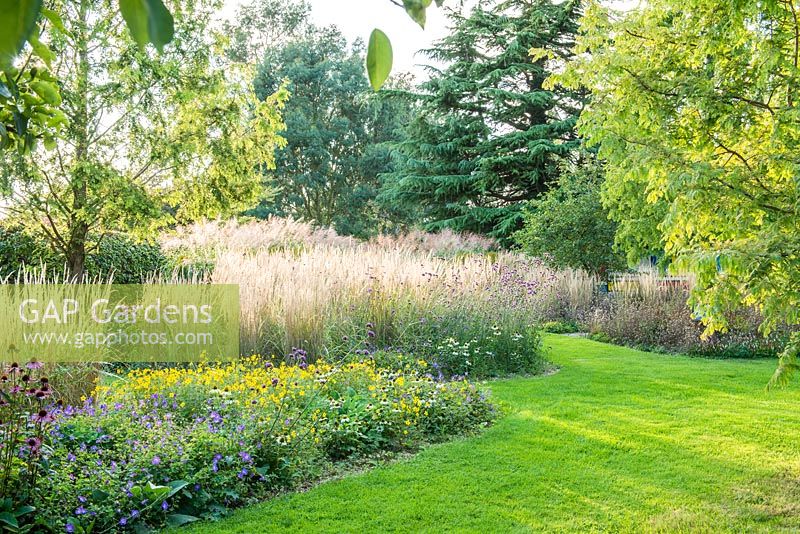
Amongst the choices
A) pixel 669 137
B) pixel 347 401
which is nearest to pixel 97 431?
pixel 347 401

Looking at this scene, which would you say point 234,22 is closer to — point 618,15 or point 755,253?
point 618,15

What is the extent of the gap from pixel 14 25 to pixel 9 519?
2937 millimetres

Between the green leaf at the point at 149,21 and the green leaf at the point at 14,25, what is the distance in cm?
6

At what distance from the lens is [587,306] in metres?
12.9

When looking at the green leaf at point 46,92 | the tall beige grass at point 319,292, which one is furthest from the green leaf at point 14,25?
the tall beige grass at point 319,292

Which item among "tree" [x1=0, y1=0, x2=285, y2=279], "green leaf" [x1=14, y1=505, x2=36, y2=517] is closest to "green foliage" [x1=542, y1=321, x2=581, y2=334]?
"tree" [x1=0, y1=0, x2=285, y2=279]

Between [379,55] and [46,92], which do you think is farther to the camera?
[46,92]

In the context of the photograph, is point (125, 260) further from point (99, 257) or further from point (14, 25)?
point (14, 25)

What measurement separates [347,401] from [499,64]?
19.5m

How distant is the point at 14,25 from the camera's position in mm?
376

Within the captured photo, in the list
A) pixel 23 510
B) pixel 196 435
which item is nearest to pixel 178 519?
pixel 196 435

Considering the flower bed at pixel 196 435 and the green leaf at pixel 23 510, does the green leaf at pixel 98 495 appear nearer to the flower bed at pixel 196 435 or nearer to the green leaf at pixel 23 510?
the flower bed at pixel 196 435

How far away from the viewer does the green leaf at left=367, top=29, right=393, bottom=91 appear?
65 centimetres

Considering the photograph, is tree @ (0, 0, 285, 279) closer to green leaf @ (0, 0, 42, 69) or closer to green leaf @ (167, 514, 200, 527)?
green leaf @ (167, 514, 200, 527)
